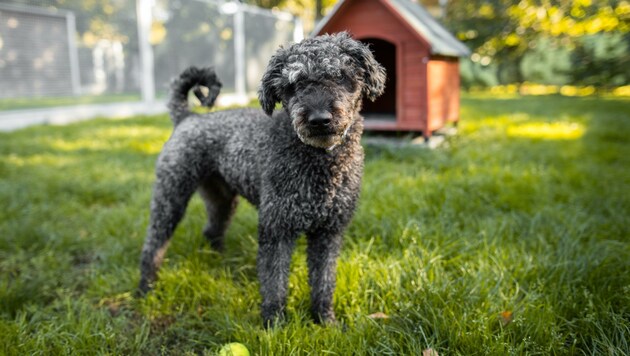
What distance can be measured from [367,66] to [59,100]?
36.2ft

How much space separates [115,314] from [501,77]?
23837mm

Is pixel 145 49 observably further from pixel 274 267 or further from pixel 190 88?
pixel 274 267

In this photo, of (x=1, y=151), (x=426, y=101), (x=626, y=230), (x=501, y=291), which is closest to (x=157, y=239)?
(x=501, y=291)

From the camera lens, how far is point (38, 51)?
10.7 m

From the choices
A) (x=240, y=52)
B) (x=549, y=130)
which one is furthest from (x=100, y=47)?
(x=549, y=130)

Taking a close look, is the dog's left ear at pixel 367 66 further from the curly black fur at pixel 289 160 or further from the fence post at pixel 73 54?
the fence post at pixel 73 54

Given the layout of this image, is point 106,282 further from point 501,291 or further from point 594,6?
point 594,6

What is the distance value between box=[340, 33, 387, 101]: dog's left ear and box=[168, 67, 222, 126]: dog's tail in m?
1.12

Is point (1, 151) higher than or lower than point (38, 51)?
lower

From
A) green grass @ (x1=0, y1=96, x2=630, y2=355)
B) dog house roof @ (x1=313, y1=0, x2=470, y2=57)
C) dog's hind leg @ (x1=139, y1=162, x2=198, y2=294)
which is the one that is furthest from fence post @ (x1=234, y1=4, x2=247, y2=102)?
dog's hind leg @ (x1=139, y1=162, x2=198, y2=294)

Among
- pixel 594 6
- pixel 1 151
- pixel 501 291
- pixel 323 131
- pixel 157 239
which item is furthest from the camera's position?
pixel 1 151

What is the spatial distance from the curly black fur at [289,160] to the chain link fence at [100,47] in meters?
9.20

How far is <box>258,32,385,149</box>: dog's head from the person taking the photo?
6.95 ft

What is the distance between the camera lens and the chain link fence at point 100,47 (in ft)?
33.6
